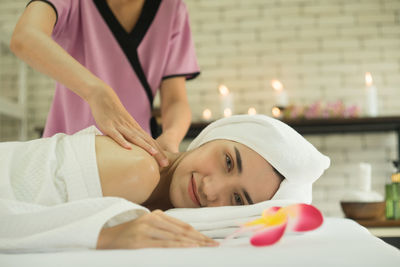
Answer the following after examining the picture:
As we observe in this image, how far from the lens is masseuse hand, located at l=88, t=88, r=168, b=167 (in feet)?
3.39

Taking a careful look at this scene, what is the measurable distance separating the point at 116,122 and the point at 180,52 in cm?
78

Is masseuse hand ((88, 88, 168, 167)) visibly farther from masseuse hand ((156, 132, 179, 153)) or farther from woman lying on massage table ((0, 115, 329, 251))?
masseuse hand ((156, 132, 179, 153))

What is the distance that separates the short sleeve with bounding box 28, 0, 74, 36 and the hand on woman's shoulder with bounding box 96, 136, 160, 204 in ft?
2.22

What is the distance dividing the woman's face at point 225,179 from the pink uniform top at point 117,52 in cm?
59

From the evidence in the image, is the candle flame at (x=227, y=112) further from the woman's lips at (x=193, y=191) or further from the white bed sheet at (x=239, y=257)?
the white bed sheet at (x=239, y=257)

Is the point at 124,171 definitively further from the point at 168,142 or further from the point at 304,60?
the point at 304,60

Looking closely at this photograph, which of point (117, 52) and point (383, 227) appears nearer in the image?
point (117, 52)

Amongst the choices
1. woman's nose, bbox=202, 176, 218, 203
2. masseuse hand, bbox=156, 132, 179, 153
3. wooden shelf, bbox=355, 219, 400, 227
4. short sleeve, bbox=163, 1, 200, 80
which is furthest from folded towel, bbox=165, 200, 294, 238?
wooden shelf, bbox=355, 219, 400, 227

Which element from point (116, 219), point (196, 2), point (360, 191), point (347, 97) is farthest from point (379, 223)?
point (196, 2)

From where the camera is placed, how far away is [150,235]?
2.24 feet

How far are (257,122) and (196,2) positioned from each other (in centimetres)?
243

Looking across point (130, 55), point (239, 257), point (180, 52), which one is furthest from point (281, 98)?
point (239, 257)

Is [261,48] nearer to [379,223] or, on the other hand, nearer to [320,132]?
[320,132]

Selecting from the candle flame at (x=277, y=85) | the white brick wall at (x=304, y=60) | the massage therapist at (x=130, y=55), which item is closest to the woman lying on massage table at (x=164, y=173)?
the massage therapist at (x=130, y=55)
